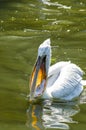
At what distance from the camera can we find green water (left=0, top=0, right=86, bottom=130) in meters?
5.63

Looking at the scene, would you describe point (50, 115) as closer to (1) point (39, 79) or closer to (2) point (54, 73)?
(1) point (39, 79)

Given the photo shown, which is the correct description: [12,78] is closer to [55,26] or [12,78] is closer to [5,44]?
[5,44]

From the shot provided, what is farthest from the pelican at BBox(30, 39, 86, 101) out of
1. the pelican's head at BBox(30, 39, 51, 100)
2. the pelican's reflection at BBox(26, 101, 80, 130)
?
the pelican's reflection at BBox(26, 101, 80, 130)

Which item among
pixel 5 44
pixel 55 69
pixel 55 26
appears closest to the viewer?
pixel 55 69

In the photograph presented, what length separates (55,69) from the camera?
672 cm

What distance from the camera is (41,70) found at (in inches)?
242

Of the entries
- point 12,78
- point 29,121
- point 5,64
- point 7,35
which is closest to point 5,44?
point 7,35

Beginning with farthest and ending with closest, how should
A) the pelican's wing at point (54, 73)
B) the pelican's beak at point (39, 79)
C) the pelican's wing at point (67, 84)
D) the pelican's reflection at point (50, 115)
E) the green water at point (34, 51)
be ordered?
the pelican's wing at point (54, 73) < the pelican's wing at point (67, 84) < the pelican's beak at point (39, 79) < the green water at point (34, 51) < the pelican's reflection at point (50, 115)

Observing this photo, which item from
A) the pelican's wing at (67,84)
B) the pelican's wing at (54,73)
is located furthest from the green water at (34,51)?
the pelican's wing at (54,73)

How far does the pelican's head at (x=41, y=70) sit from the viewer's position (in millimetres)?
6008

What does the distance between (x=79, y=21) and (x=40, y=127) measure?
6.78m

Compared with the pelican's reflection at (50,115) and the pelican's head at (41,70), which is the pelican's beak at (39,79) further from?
the pelican's reflection at (50,115)

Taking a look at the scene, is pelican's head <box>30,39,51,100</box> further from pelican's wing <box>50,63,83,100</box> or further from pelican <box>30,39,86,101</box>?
pelican's wing <box>50,63,83,100</box>

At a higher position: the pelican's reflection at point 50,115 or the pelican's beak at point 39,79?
the pelican's beak at point 39,79
